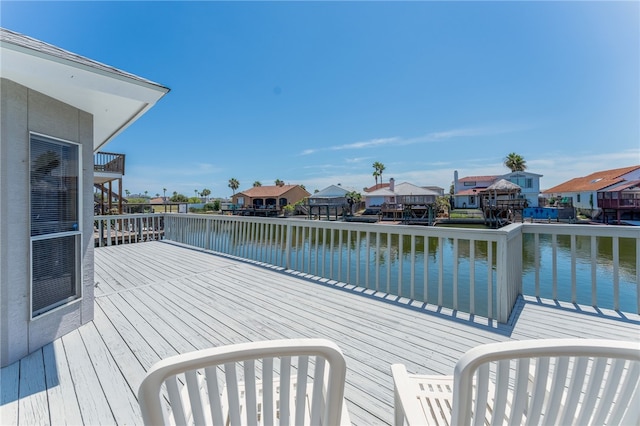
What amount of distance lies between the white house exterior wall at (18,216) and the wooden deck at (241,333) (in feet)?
0.51

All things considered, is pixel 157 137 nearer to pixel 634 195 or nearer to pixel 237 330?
pixel 237 330

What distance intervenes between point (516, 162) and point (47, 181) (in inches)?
1650

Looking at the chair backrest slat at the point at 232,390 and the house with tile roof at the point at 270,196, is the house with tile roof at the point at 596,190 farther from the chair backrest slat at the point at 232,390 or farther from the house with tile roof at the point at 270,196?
the house with tile roof at the point at 270,196

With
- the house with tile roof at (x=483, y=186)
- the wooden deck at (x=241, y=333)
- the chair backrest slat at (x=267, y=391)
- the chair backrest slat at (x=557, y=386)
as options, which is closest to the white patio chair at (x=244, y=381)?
the chair backrest slat at (x=267, y=391)

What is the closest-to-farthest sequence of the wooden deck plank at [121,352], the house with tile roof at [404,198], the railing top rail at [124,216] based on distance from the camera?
the wooden deck plank at [121,352]
the railing top rail at [124,216]
the house with tile roof at [404,198]

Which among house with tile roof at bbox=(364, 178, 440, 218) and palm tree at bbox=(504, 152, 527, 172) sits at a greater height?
palm tree at bbox=(504, 152, 527, 172)

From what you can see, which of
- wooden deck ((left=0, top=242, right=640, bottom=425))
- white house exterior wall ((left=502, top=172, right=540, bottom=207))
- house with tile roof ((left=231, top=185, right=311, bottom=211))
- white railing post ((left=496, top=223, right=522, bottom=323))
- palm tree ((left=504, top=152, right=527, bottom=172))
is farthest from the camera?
house with tile roof ((left=231, top=185, right=311, bottom=211))

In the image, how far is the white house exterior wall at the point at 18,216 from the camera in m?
1.92

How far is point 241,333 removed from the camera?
2.37 meters

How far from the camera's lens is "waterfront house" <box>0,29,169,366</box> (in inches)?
75.4

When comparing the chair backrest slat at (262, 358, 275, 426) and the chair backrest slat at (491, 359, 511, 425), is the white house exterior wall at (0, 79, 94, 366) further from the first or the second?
the chair backrest slat at (491, 359, 511, 425)

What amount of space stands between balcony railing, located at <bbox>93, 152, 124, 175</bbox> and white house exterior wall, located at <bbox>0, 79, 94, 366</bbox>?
9797 millimetres

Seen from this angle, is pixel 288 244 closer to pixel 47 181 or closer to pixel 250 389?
pixel 47 181

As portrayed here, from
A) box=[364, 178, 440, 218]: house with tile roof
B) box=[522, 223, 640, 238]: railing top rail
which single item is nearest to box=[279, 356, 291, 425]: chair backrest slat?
box=[522, 223, 640, 238]: railing top rail
